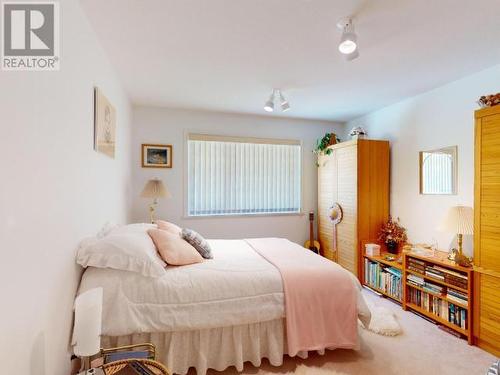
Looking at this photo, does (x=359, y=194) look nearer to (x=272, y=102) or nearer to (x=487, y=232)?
(x=487, y=232)

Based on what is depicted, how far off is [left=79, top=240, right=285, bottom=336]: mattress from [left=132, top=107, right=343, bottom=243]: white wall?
2059 mm

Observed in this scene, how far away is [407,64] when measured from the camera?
2.48 meters

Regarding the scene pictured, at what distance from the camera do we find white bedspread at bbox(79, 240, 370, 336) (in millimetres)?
1710

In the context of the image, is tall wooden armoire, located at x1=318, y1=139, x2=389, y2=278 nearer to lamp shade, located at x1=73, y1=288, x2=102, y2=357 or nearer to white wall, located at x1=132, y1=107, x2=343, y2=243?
white wall, located at x1=132, y1=107, x2=343, y2=243

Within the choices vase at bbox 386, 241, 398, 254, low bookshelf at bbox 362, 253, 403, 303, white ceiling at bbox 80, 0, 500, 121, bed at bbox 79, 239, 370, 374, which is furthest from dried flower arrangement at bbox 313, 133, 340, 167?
bed at bbox 79, 239, 370, 374

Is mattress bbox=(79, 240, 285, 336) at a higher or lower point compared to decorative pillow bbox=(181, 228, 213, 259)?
lower

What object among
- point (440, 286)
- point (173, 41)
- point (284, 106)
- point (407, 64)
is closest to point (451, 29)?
point (407, 64)

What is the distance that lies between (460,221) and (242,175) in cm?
284

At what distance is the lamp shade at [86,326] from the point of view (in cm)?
131

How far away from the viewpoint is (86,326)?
1.32m

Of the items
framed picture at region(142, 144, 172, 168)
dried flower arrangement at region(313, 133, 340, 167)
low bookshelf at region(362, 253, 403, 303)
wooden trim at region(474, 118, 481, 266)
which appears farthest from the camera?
dried flower arrangement at region(313, 133, 340, 167)

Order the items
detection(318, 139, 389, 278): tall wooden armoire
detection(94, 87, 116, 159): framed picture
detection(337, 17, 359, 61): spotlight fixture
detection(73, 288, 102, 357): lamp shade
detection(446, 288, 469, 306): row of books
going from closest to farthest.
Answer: detection(73, 288, 102, 357): lamp shade < detection(337, 17, 359, 61): spotlight fixture < detection(94, 87, 116, 159): framed picture < detection(446, 288, 469, 306): row of books < detection(318, 139, 389, 278): tall wooden armoire

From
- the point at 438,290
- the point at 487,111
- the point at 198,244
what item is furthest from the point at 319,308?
the point at 487,111

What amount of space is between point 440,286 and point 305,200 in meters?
2.31
